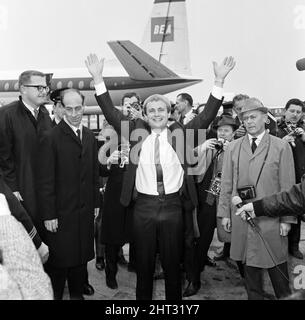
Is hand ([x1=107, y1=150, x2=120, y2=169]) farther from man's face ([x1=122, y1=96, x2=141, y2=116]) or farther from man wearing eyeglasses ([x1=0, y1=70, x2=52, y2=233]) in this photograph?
man's face ([x1=122, y1=96, x2=141, y2=116])

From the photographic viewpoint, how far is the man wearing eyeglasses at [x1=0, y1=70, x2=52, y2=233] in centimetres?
303

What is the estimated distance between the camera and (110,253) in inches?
148

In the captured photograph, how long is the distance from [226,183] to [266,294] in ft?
3.99

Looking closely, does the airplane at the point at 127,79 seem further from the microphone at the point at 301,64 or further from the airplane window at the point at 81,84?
the microphone at the point at 301,64

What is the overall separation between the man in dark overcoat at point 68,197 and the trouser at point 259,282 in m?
1.25

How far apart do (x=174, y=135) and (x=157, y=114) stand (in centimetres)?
21

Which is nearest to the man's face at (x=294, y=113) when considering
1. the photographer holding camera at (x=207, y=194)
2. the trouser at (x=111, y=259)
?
the photographer holding camera at (x=207, y=194)

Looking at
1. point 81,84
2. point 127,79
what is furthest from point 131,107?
point 81,84

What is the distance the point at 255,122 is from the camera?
2887 millimetres

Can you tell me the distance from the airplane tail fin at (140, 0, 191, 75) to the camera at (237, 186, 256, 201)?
57.0 ft

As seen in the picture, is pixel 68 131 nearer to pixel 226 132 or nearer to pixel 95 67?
pixel 95 67

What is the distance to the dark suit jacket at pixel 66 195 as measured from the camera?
9.44 feet

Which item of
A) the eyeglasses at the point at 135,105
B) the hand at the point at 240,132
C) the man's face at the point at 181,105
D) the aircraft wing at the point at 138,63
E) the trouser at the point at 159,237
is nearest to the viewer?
the trouser at the point at 159,237

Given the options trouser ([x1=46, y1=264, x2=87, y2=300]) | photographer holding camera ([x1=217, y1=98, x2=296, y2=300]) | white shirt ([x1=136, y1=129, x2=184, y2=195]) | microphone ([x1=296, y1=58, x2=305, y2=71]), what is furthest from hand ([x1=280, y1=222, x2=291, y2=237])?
trouser ([x1=46, y1=264, x2=87, y2=300])
